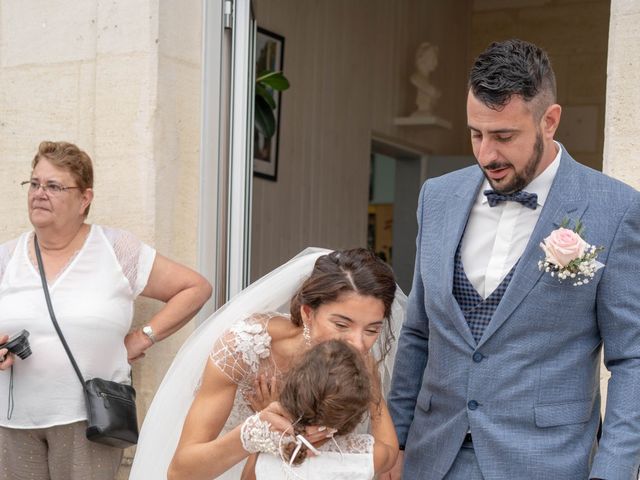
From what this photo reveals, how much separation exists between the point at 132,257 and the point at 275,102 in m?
2.35

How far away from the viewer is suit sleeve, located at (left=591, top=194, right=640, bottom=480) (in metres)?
2.15

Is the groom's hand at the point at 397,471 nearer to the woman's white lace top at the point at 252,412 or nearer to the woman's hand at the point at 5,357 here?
the woman's white lace top at the point at 252,412

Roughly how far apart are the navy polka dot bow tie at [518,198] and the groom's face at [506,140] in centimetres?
6

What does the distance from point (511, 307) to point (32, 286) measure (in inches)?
74.2

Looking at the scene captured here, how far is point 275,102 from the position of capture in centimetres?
575

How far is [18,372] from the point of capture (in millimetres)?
3365

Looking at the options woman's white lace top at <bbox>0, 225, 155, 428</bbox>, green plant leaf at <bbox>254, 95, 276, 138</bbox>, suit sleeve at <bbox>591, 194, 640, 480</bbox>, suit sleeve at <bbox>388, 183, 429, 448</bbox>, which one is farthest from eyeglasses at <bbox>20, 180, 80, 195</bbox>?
suit sleeve at <bbox>591, 194, 640, 480</bbox>

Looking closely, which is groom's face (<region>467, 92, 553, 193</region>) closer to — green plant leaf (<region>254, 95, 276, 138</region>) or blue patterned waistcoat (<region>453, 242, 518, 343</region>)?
blue patterned waistcoat (<region>453, 242, 518, 343</region>)

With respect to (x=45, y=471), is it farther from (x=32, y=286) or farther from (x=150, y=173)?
(x=150, y=173)

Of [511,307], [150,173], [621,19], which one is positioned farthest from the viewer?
[150,173]

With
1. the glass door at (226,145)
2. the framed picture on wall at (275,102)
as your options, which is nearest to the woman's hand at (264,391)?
the glass door at (226,145)

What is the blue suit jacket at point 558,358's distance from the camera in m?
2.17

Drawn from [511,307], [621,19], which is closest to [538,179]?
[511,307]

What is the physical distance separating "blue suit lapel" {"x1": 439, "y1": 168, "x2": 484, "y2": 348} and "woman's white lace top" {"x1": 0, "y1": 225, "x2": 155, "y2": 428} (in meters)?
1.50
